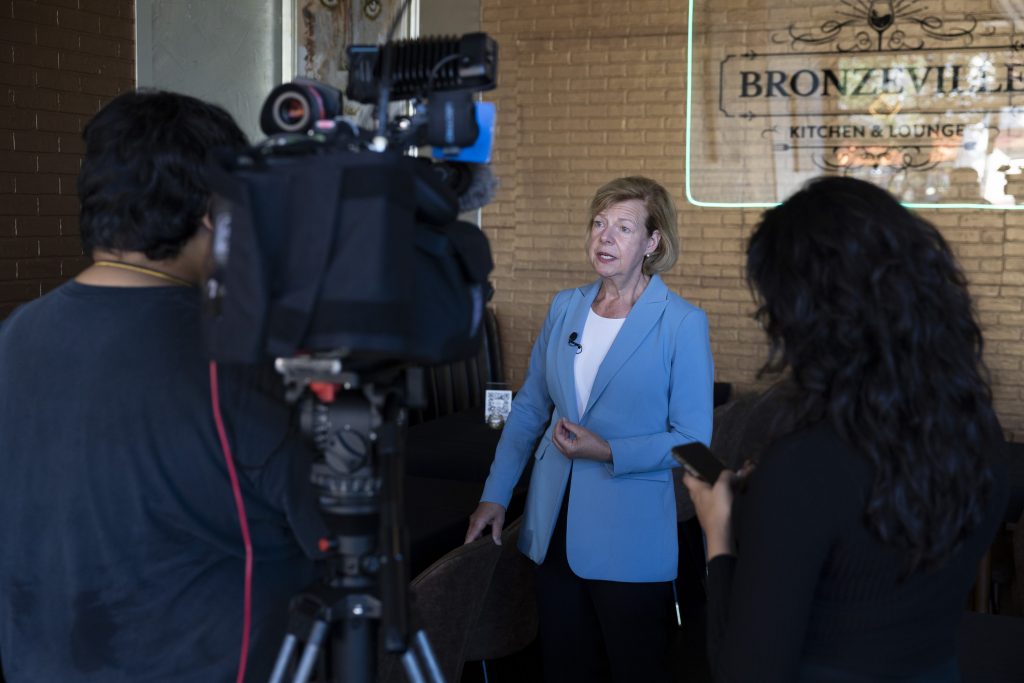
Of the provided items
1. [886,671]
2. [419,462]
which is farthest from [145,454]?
[419,462]

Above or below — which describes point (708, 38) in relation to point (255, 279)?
above

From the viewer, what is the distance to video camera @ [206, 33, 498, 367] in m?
1.16

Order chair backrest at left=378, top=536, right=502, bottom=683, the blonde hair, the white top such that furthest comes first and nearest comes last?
the blonde hair
the white top
chair backrest at left=378, top=536, right=502, bottom=683

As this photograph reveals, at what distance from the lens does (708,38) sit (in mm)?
6289

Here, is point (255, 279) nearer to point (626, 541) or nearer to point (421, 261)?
point (421, 261)

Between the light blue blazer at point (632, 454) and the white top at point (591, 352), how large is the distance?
30mm

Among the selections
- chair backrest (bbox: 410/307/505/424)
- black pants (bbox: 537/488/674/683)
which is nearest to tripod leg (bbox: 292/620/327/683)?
black pants (bbox: 537/488/674/683)

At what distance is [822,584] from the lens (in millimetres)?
1459

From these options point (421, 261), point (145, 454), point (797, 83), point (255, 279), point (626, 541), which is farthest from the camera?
point (797, 83)

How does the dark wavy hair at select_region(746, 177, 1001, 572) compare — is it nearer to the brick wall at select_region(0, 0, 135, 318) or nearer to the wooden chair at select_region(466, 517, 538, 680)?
the wooden chair at select_region(466, 517, 538, 680)

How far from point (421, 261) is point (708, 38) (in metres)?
5.42

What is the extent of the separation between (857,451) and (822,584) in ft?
0.61

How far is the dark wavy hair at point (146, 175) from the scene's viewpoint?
4.72 ft

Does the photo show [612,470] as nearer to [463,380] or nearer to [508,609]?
[508,609]
